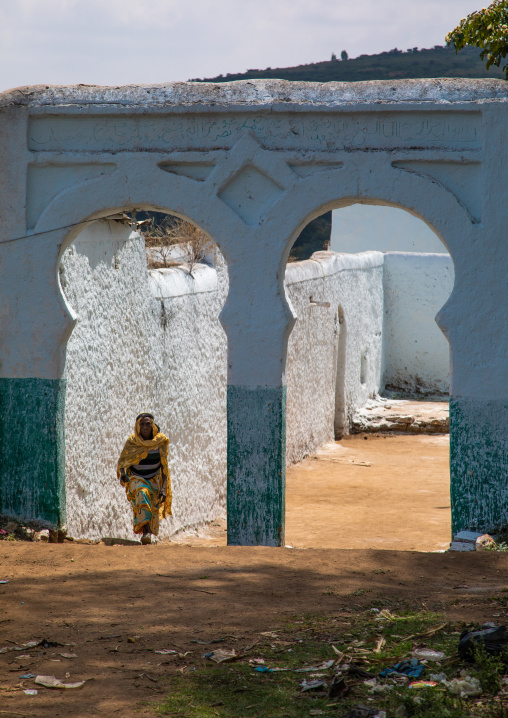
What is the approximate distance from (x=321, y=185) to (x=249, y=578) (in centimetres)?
342

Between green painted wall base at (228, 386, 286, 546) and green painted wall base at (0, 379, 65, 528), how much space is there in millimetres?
1599

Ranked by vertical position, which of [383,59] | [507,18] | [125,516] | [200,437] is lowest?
[125,516]

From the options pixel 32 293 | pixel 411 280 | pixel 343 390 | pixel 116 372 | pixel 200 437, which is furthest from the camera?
pixel 411 280

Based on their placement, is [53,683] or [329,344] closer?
[53,683]

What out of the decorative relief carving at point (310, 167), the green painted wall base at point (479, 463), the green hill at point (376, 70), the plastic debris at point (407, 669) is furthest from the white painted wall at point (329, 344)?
the green hill at point (376, 70)

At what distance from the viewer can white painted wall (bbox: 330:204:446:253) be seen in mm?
23000

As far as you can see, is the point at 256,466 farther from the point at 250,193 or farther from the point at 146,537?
the point at 250,193

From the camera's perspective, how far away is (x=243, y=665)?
4.50 m

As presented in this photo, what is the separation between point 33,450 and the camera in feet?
25.5

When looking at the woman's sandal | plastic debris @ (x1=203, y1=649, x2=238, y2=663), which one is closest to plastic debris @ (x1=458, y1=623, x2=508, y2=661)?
plastic debris @ (x1=203, y1=649, x2=238, y2=663)

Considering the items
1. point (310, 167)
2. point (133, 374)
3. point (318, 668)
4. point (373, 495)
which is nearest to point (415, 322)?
point (373, 495)

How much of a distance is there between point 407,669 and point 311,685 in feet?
1.70

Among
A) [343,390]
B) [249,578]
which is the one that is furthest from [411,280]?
[249,578]

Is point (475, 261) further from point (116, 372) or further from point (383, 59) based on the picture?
point (383, 59)
